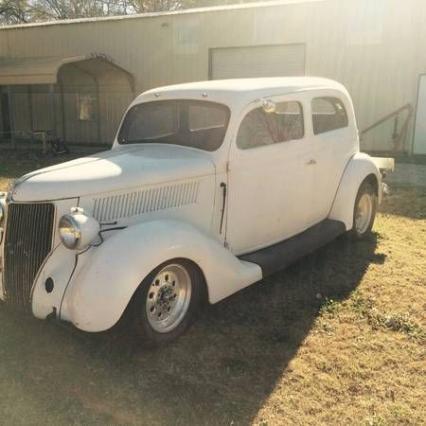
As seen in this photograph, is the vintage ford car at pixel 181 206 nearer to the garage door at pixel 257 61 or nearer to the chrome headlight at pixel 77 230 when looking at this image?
the chrome headlight at pixel 77 230

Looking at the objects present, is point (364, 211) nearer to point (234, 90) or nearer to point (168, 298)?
point (234, 90)

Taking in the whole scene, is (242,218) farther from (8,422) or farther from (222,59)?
(222,59)

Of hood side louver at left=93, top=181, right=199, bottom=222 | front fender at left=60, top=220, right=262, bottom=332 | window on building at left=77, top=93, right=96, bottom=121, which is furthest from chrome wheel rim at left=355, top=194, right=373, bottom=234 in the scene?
window on building at left=77, top=93, right=96, bottom=121

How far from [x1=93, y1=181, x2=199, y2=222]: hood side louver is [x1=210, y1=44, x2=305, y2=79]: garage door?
12.3m

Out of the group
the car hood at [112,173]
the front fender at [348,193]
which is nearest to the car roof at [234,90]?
the car hood at [112,173]

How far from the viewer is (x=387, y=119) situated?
14477mm

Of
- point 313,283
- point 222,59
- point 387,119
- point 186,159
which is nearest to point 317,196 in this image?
point 313,283

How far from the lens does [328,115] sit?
5.61m

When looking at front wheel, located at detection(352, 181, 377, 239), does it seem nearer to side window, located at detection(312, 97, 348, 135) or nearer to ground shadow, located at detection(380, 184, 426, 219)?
side window, located at detection(312, 97, 348, 135)

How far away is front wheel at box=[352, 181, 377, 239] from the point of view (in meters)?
6.08

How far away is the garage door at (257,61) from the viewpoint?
605 inches

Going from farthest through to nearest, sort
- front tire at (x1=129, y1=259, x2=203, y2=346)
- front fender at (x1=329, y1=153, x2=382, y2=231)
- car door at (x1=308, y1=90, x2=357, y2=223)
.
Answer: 1. front fender at (x1=329, y1=153, x2=382, y2=231)
2. car door at (x1=308, y1=90, x2=357, y2=223)
3. front tire at (x1=129, y1=259, x2=203, y2=346)

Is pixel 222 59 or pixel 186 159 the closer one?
pixel 186 159

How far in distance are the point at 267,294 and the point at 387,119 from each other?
445 inches
